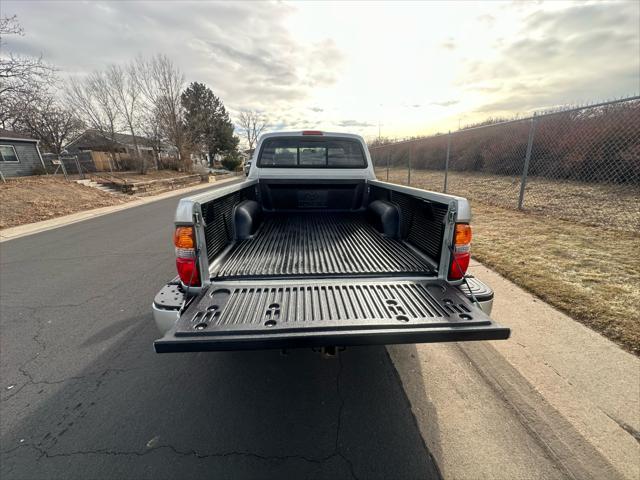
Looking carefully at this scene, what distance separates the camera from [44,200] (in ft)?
40.0

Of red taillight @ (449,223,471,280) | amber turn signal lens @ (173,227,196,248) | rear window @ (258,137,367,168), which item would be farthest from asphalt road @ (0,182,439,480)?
rear window @ (258,137,367,168)

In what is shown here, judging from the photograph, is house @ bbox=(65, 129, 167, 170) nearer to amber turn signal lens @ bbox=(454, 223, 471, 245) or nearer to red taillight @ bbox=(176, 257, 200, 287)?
red taillight @ bbox=(176, 257, 200, 287)

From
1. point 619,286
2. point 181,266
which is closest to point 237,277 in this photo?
point 181,266

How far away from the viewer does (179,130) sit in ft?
95.9

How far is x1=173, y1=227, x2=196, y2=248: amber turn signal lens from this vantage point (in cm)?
197

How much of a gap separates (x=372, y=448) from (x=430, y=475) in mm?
351

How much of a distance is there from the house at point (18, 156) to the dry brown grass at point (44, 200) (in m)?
11.0

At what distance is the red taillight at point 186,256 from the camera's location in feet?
6.47

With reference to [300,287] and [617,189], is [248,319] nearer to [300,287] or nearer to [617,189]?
[300,287]

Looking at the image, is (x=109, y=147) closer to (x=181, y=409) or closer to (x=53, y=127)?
(x=53, y=127)

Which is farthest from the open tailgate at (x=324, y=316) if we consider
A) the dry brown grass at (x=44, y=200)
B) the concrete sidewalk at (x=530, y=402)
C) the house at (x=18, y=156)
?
the house at (x=18, y=156)

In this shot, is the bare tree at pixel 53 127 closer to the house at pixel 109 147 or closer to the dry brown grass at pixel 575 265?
the house at pixel 109 147

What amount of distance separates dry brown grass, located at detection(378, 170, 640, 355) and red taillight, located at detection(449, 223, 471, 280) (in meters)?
1.87

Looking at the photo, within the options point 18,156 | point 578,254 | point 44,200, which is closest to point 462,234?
point 578,254
